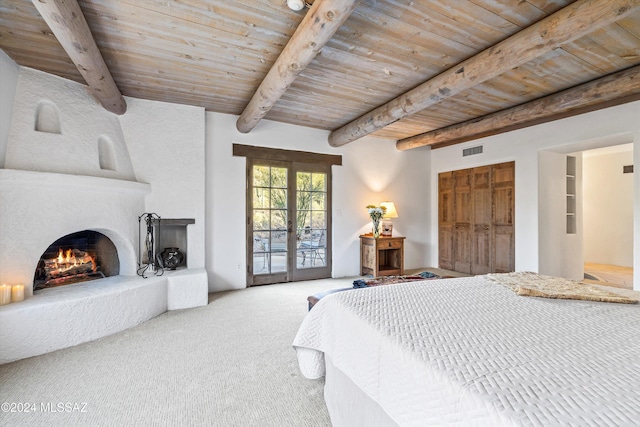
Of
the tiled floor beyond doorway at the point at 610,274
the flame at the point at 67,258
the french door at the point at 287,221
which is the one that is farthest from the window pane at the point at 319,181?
the tiled floor beyond doorway at the point at 610,274

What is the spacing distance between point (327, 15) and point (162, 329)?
2989 millimetres

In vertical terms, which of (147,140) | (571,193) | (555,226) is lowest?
(555,226)

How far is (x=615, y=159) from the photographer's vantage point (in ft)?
21.0

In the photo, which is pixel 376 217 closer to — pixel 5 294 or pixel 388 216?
pixel 388 216

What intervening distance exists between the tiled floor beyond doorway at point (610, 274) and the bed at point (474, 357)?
15.4ft

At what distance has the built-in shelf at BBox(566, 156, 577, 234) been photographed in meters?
5.04

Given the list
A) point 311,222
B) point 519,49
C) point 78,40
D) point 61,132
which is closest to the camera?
point 78,40

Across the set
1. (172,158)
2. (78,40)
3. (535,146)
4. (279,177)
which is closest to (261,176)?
(279,177)

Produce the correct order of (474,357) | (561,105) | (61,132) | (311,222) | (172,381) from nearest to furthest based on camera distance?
(474,357) → (172,381) → (61,132) → (561,105) → (311,222)

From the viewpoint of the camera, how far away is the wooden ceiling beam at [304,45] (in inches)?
74.0

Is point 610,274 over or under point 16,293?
under

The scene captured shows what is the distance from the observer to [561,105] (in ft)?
11.8

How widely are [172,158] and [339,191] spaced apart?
262cm

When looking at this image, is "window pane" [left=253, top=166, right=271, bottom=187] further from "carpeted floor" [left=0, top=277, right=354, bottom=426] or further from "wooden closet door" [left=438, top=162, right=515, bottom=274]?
"wooden closet door" [left=438, top=162, right=515, bottom=274]
